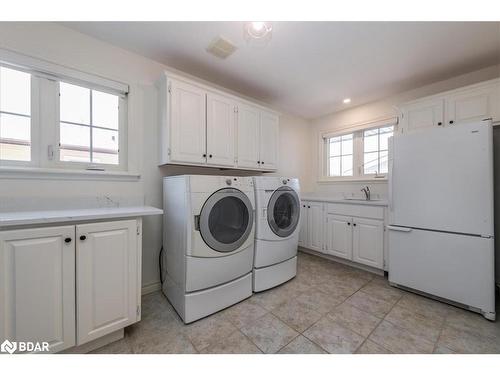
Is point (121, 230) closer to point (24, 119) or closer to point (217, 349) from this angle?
point (217, 349)

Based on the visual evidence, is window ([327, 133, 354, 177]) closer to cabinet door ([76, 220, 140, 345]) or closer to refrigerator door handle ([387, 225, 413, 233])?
refrigerator door handle ([387, 225, 413, 233])

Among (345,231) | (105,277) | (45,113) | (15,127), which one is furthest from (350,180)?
(15,127)

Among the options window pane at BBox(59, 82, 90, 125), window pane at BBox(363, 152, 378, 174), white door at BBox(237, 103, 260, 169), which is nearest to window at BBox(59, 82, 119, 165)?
window pane at BBox(59, 82, 90, 125)

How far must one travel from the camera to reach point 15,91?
1418 mm

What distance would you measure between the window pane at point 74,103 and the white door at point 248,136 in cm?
A: 140

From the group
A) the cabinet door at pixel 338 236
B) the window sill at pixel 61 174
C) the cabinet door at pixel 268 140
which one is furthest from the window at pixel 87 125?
the cabinet door at pixel 338 236

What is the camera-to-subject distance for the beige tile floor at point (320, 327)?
1.27 metres

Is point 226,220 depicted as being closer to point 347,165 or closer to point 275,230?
point 275,230

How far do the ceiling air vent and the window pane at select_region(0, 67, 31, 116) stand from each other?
4.59ft

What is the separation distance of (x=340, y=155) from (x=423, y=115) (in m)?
1.28

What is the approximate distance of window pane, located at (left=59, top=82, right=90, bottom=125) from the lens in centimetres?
159

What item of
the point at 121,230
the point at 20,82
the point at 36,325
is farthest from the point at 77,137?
the point at 36,325

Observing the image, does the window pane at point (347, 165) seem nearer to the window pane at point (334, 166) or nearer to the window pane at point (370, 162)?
the window pane at point (334, 166)
